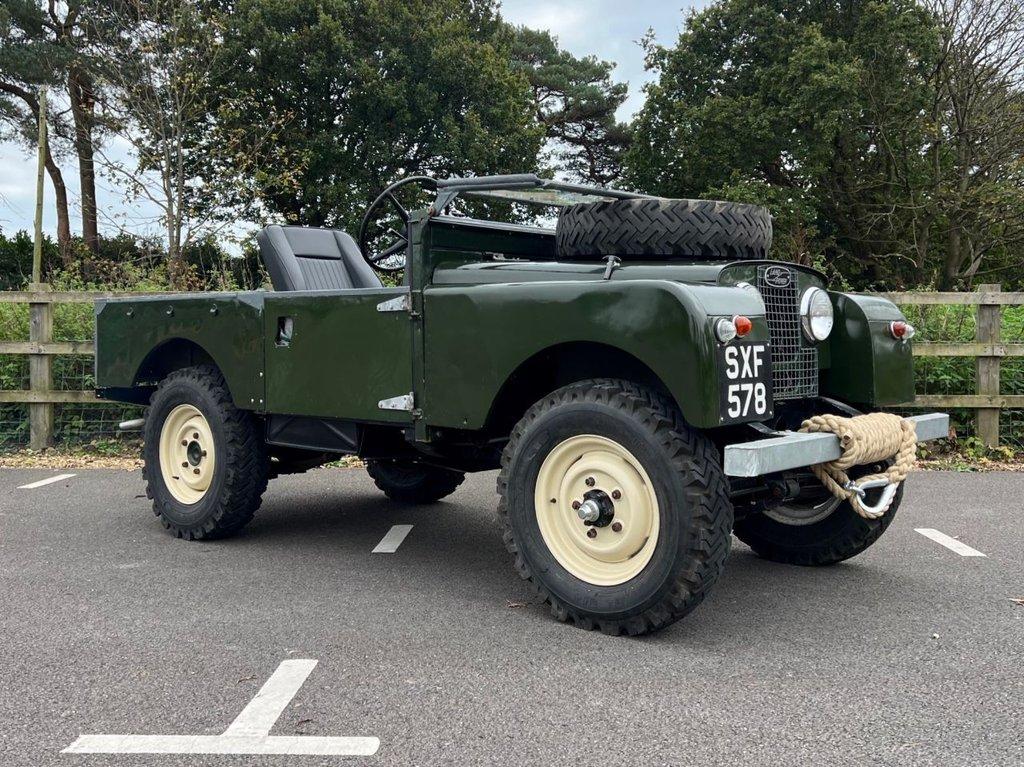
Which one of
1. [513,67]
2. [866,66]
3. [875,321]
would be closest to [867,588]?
[875,321]

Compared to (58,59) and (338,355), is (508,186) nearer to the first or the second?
(338,355)

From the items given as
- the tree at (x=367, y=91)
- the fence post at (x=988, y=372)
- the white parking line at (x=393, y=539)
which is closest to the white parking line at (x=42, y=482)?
the white parking line at (x=393, y=539)

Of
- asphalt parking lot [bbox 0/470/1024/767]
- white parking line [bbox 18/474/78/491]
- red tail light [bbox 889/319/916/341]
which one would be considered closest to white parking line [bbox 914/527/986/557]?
asphalt parking lot [bbox 0/470/1024/767]

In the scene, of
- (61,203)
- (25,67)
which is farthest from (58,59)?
(61,203)

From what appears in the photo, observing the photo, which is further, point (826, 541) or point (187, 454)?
point (187, 454)

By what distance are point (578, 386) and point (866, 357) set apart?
1.42 m

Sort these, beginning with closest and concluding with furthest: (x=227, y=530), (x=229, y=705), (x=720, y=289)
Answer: (x=229, y=705), (x=720, y=289), (x=227, y=530)

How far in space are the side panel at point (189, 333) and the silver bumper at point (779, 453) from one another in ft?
7.97

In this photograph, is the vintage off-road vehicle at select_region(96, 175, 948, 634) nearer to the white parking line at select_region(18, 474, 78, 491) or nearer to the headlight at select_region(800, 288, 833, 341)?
the headlight at select_region(800, 288, 833, 341)

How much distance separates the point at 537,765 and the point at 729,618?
139 cm

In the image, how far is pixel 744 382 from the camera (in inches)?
116

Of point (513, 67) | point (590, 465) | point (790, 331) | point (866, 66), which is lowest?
point (590, 465)

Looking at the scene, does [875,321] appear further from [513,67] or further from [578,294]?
[513,67]

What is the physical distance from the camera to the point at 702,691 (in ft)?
8.53
